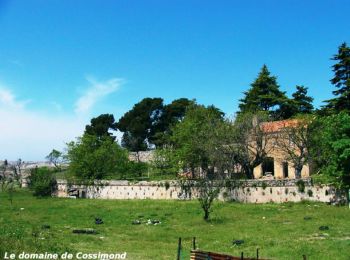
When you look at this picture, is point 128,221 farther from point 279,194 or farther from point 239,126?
point 239,126

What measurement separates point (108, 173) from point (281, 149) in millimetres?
22109

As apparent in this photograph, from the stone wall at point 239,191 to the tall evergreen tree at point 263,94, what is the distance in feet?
82.3

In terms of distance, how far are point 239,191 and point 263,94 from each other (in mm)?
30984

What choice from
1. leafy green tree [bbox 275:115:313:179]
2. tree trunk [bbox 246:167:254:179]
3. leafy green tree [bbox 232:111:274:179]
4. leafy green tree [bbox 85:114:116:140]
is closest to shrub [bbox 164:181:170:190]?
leafy green tree [bbox 232:111:274:179]

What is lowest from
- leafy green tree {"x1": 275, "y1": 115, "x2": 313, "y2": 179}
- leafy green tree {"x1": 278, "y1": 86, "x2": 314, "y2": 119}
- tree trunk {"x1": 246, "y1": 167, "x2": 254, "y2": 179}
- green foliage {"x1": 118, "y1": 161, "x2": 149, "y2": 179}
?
tree trunk {"x1": 246, "y1": 167, "x2": 254, "y2": 179}

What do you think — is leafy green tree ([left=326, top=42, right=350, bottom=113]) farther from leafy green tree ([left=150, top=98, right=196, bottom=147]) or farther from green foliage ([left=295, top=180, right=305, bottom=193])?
leafy green tree ([left=150, top=98, right=196, bottom=147])

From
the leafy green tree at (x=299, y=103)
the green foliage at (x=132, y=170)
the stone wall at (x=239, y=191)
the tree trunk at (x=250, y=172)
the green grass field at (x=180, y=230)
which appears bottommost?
the green grass field at (x=180, y=230)

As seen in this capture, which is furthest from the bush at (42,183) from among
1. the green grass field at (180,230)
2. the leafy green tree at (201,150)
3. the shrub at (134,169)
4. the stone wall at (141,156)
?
the stone wall at (141,156)

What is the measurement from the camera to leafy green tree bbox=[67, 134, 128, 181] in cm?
5750

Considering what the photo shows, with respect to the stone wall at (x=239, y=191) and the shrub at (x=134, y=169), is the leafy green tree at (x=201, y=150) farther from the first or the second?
the shrub at (x=134, y=169)

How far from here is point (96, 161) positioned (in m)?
57.9

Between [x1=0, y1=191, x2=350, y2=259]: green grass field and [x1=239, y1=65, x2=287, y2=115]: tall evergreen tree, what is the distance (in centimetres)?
3105

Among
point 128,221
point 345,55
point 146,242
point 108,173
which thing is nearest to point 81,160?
point 108,173

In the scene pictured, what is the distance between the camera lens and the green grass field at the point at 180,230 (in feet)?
58.0
